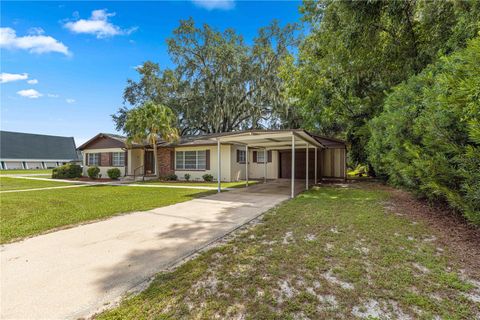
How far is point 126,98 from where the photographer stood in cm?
2502

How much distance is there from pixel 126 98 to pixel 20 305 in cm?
2621

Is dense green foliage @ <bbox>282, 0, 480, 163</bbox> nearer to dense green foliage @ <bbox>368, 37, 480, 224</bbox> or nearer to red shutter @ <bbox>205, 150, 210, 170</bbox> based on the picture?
dense green foliage @ <bbox>368, 37, 480, 224</bbox>

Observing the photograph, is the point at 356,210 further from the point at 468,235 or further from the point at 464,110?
the point at 464,110

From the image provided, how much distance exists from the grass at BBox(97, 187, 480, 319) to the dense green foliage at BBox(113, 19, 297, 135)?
18.4 meters

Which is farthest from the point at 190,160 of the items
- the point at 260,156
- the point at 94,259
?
the point at 94,259

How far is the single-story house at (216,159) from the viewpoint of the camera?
14.9 metres

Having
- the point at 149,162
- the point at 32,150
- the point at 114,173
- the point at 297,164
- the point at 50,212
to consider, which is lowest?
the point at 50,212

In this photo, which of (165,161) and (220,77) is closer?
(165,161)

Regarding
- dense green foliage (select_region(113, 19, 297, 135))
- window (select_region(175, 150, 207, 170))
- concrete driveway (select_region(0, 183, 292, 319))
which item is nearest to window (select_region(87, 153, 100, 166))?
dense green foliage (select_region(113, 19, 297, 135))

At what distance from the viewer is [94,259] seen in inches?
133

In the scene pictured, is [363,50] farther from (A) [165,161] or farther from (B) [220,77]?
(B) [220,77]

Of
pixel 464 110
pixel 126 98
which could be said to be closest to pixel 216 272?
pixel 464 110

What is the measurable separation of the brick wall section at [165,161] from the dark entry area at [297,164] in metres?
8.02

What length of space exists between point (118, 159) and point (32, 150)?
1125 inches
